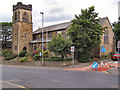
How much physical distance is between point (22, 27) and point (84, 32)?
2211cm

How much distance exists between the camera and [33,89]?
9.23 meters

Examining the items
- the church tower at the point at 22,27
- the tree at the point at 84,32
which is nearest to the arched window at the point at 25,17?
the church tower at the point at 22,27

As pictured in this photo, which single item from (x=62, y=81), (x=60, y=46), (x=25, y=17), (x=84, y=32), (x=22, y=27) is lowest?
(x=62, y=81)

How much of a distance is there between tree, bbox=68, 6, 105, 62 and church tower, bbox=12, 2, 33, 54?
63.4ft

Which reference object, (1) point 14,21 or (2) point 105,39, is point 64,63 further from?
(1) point 14,21

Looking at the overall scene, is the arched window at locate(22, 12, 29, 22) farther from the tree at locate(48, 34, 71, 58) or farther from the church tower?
the tree at locate(48, 34, 71, 58)

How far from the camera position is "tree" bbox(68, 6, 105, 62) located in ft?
84.7

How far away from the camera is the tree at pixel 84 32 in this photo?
25.8 metres

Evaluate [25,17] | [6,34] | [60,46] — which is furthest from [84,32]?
[6,34]

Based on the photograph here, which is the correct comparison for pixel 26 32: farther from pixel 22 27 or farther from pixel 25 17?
pixel 25 17

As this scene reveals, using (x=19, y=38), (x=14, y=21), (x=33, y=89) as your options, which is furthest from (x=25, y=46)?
(x=33, y=89)

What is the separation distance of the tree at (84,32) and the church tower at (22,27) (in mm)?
19327

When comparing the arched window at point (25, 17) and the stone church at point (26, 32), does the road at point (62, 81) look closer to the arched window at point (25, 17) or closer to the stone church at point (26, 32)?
the stone church at point (26, 32)

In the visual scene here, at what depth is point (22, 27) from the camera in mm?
41906
